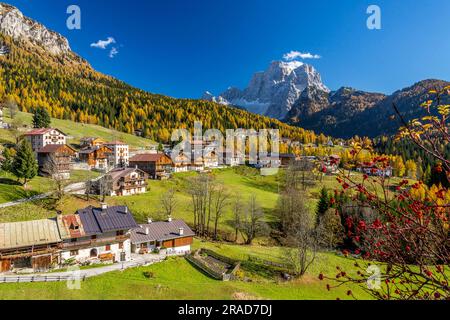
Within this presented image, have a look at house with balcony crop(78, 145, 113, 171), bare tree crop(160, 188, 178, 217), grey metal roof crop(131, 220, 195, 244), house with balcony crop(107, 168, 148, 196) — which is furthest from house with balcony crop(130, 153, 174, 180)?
grey metal roof crop(131, 220, 195, 244)

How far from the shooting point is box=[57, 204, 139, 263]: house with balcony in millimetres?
37656

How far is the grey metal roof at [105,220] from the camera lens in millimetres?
39844

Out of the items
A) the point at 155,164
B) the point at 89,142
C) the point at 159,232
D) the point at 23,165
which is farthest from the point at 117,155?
the point at 159,232

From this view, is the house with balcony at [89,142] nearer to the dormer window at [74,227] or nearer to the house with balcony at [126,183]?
the house with balcony at [126,183]

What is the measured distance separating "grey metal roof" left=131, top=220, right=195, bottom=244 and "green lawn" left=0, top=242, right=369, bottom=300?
6.35m

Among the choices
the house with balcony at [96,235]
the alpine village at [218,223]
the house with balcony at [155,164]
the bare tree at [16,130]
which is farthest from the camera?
the bare tree at [16,130]

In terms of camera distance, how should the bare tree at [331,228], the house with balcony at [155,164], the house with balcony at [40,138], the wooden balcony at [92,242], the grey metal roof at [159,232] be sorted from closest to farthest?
the wooden balcony at [92,242] < the grey metal roof at [159,232] < the bare tree at [331,228] < the house with balcony at [155,164] < the house with balcony at [40,138]

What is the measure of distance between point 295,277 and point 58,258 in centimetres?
3224

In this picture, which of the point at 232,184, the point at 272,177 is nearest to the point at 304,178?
the point at 272,177

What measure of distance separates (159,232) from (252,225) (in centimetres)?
2058

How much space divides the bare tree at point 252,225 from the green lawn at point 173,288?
16.4m

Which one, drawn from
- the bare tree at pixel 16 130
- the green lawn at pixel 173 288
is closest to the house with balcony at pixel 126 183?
the green lawn at pixel 173 288

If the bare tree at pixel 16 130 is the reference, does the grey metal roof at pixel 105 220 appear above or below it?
below
